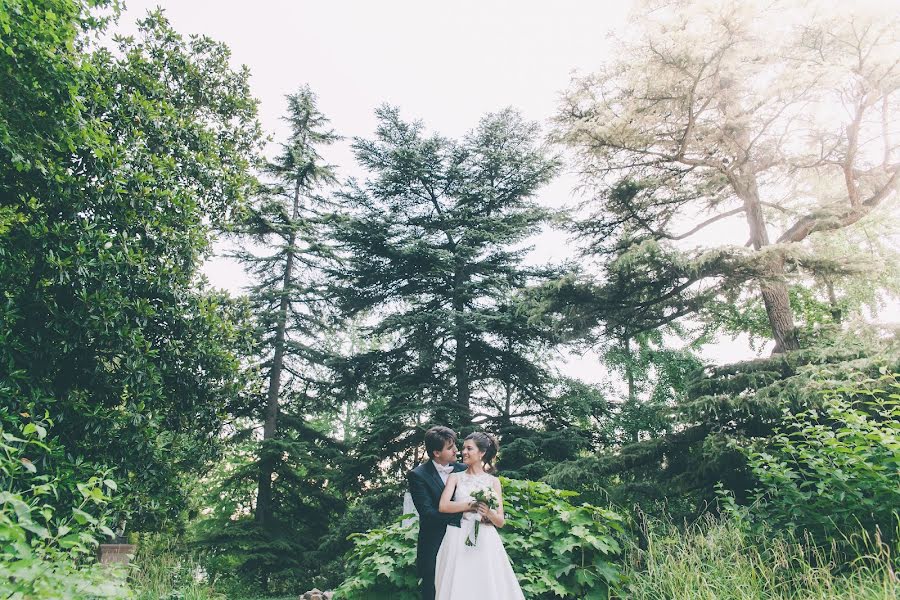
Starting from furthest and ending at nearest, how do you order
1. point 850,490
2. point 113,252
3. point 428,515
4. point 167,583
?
Result: point 167,583, point 113,252, point 850,490, point 428,515

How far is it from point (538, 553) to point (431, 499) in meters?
1.30

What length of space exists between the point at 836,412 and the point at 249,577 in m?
13.8

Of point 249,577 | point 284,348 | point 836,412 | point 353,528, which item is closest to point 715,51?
point 836,412

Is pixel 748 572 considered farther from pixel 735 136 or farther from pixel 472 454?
pixel 735 136

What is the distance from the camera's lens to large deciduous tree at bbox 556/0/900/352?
9.03 m

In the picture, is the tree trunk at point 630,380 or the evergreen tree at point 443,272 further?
the evergreen tree at point 443,272

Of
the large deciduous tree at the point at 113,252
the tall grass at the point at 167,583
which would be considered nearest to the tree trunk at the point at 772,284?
the large deciduous tree at the point at 113,252

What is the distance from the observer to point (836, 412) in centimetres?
511

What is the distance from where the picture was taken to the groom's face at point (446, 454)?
14.7 ft

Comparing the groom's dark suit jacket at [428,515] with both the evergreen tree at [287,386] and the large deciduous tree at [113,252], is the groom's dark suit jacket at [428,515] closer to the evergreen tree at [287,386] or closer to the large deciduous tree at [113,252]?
the large deciduous tree at [113,252]

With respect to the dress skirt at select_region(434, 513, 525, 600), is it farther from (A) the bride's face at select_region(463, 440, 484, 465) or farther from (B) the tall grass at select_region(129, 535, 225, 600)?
(B) the tall grass at select_region(129, 535, 225, 600)

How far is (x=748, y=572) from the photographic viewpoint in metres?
4.42

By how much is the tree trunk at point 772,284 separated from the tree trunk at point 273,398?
41.1ft

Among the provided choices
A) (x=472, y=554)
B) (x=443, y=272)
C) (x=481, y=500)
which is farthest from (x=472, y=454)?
(x=443, y=272)
